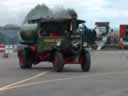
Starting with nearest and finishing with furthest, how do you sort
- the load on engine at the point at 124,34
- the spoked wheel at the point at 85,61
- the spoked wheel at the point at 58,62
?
the spoked wheel at the point at 58,62
the spoked wheel at the point at 85,61
the load on engine at the point at 124,34

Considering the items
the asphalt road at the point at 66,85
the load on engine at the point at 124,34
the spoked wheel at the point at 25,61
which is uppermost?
the asphalt road at the point at 66,85

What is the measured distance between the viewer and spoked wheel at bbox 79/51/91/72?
26656 millimetres

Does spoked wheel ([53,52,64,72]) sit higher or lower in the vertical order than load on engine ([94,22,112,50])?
higher

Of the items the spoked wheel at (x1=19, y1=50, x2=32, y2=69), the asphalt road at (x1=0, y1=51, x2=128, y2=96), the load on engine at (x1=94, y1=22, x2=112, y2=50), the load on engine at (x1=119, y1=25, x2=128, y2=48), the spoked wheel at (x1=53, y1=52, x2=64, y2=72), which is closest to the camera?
the asphalt road at (x1=0, y1=51, x2=128, y2=96)

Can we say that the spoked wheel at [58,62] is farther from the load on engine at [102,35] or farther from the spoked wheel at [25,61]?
the load on engine at [102,35]

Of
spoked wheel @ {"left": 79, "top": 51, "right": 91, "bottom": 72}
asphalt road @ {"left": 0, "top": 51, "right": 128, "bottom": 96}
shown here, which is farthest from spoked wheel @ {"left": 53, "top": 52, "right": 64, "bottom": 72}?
asphalt road @ {"left": 0, "top": 51, "right": 128, "bottom": 96}

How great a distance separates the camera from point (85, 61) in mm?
26797

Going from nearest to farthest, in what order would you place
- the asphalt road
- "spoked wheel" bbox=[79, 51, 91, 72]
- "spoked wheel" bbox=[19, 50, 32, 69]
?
the asphalt road → "spoked wheel" bbox=[79, 51, 91, 72] → "spoked wheel" bbox=[19, 50, 32, 69]

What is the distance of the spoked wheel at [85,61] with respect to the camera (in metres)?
26.7

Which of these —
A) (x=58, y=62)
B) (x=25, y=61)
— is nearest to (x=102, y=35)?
(x=25, y=61)

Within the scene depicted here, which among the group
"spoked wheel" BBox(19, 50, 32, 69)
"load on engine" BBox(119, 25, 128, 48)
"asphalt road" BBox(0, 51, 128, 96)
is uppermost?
"asphalt road" BBox(0, 51, 128, 96)

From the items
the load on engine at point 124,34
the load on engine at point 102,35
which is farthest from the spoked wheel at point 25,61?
the load on engine at point 124,34

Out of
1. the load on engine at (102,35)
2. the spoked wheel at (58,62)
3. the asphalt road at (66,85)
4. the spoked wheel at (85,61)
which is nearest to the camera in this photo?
the asphalt road at (66,85)

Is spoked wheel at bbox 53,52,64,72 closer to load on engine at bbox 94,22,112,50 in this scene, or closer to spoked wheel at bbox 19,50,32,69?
spoked wheel at bbox 19,50,32,69
